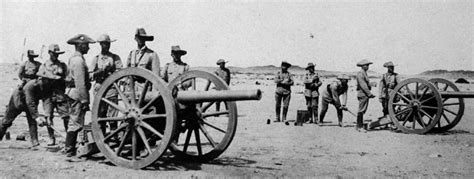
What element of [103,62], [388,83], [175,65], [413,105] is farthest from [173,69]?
[413,105]

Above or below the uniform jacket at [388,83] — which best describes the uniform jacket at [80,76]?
below

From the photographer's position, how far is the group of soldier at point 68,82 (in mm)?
7672

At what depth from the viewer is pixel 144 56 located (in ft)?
26.4

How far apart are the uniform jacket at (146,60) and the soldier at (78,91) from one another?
2.69 feet

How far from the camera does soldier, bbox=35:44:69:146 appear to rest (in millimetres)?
8672

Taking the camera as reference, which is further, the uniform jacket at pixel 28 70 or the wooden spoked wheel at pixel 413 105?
the wooden spoked wheel at pixel 413 105

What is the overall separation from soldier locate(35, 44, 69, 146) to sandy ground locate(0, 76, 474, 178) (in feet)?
2.43

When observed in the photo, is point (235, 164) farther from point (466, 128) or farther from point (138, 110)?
point (466, 128)

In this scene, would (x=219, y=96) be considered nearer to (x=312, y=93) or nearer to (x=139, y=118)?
(x=139, y=118)

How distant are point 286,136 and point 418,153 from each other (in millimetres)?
3129

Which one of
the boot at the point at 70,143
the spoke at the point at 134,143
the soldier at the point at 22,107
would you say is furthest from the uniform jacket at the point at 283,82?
the spoke at the point at 134,143

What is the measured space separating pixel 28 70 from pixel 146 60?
A: 3.00 metres

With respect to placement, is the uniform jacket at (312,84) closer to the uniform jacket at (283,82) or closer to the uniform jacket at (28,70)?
the uniform jacket at (283,82)

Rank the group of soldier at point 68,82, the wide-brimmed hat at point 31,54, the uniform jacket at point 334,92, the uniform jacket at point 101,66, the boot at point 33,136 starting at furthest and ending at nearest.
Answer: the uniform jacket at point 334,92, the wide-brimmed hat at point 31,54, the boot at point 33,136, the uniform jacket at point 101,66, the group of soldier at point 68,82
